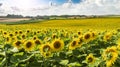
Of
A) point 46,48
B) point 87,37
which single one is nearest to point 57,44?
A: point 46,48

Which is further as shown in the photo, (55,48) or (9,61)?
(55,48)

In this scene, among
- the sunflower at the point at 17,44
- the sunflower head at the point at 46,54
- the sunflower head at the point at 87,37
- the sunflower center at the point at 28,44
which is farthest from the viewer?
the sunflower head at the point at 87,37

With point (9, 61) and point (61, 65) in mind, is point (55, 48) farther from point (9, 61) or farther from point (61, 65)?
point (9, 61)

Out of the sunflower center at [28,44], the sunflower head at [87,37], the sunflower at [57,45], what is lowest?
the sunflower head at [87,37]

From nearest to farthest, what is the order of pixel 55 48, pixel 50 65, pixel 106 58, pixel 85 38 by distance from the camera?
pixel 106 58 → pixel 50 65 → pixel 55 48 → pixel 85 38

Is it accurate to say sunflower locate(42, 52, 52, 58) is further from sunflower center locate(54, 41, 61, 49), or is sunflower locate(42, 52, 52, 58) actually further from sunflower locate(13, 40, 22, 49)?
sunflower locate(13, 40, 22, 49)

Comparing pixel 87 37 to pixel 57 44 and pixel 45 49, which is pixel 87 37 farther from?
pixel 45 49

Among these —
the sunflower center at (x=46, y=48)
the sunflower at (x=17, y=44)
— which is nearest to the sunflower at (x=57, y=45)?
the sunflower center at (x=46, y=48)

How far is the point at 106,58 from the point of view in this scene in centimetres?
375

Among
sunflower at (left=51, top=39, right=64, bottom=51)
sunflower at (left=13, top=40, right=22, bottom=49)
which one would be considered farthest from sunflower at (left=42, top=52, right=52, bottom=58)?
sunflower at (left=13, top=40, right=22, bottom=49)

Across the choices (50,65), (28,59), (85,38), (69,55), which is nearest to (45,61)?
(50,65)

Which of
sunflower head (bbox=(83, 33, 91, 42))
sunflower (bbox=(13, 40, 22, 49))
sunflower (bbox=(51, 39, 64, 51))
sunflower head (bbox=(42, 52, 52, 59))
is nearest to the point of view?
sunflower head (bbox=(42, 52, 52, 59))

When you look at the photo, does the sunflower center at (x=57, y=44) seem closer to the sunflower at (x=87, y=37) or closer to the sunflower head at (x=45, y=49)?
the sunflower head at (x=45, y=49)

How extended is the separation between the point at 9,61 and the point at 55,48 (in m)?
1.13
